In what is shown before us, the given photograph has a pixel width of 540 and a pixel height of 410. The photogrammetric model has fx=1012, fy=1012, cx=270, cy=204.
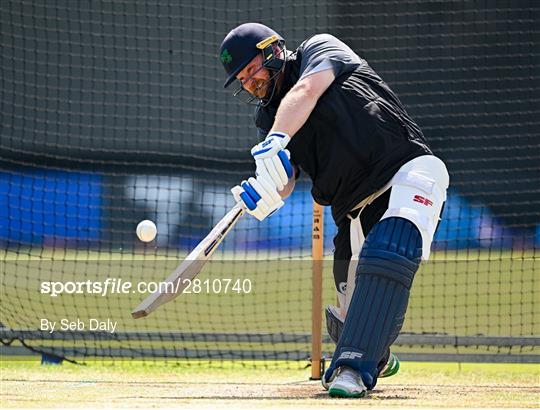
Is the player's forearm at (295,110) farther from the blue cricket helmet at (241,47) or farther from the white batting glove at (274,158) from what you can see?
the blue cricket helmet at (241,47)

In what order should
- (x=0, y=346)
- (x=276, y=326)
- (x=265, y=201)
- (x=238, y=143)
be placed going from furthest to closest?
(x=238, y=143), (x=276, y=326), (x=0, y=346), (x=265, y=201)

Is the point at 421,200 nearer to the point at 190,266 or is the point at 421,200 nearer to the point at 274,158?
the point at 274,158

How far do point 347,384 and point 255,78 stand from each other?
1540 millimetres

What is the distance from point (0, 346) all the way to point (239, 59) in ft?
11.8

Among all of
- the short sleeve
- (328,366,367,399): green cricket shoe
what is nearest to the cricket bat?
the short sleeve

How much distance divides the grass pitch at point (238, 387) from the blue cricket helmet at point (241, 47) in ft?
5.26

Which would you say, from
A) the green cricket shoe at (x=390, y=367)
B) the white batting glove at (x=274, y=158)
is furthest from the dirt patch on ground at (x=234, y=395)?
the white batting glove at (x=274, y=158)

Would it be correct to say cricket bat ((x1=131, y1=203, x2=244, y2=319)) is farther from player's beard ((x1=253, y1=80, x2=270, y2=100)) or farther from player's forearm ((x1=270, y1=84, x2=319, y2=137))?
player's beard ((x1=253, y1=80, x2=270, y2=100))

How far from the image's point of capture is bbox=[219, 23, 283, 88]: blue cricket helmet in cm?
482

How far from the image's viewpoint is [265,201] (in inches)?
176

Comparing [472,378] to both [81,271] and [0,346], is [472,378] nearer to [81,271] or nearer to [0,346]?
[0,346]

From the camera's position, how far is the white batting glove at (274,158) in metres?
4.43

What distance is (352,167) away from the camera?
4.88 m

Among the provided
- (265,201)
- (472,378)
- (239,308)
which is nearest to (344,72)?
(265,201)
